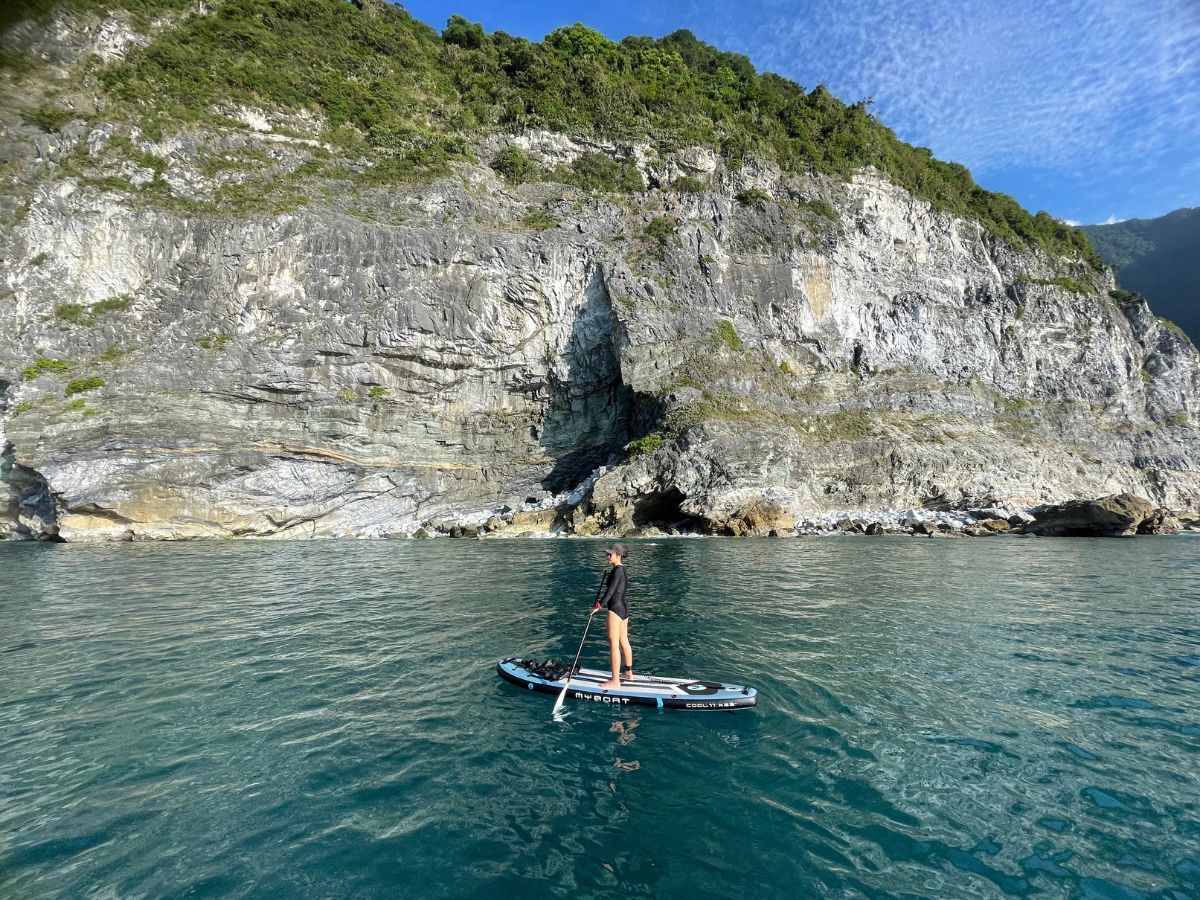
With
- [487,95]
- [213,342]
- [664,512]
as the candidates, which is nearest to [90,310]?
[213,342]

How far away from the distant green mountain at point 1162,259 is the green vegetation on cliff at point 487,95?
234 feet

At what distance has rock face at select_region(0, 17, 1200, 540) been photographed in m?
35.1

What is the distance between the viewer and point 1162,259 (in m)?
128

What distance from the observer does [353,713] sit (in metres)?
7.19

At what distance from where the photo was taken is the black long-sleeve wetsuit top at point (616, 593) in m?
8.43

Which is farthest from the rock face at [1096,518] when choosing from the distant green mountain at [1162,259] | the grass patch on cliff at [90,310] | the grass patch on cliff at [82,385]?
the distant green mountain at [1162,259]

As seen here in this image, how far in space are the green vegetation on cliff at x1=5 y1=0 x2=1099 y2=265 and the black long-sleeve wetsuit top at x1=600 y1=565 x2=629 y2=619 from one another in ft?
156

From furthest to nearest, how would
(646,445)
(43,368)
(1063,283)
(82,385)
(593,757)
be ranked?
(1063,283) < (646,445) < (82,385) < (43,368) < (593,757)

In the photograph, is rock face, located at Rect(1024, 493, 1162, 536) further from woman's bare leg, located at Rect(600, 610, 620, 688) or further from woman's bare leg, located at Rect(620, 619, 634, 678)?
woman's bare leg, located at Rect(600, 610, 620, 688)

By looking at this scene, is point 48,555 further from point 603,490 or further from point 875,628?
point 875,628

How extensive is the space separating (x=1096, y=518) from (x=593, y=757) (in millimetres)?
45043

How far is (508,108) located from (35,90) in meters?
34.3

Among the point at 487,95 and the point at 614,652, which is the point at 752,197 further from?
the point at 614,652

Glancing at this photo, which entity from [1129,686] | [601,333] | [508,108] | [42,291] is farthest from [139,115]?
[1129,686]
